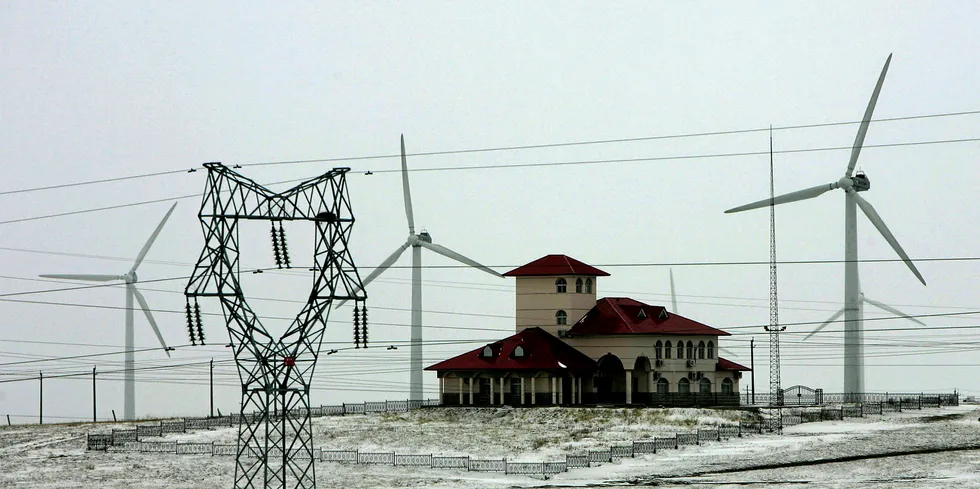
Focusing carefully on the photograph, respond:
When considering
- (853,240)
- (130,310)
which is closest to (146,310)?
(130,310)

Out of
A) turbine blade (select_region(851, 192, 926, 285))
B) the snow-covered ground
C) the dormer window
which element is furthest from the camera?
the dormer window

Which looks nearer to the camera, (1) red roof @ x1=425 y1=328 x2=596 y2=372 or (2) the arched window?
(1) red roof @ x1=425 y1=328 x2=596 y2=372

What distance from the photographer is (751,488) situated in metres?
72.2

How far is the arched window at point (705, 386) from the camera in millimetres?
121812

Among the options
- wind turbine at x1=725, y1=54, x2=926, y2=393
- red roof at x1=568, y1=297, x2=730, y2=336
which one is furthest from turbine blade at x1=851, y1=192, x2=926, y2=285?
red roof at x1=568, y1=297, x2=730, y2=336

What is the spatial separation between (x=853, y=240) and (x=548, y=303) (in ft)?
85.4

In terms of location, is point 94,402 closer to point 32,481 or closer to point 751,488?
point 32,481

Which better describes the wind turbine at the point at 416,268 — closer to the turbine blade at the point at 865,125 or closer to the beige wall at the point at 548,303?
the beige wall at the point at 548,303

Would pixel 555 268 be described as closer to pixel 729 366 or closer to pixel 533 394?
pixel 533 394

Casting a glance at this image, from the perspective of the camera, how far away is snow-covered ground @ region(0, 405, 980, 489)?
7712 centimetres

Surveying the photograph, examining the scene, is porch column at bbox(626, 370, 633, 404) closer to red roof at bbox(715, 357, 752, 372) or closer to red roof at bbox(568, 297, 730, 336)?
red roof at bbox(568, 297, 730, 336)

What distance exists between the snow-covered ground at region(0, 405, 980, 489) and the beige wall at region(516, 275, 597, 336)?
13.9 m

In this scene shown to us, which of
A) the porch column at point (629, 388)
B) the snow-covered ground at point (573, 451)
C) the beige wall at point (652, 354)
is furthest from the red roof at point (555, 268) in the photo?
the snow-covered ground at point (573, 451)

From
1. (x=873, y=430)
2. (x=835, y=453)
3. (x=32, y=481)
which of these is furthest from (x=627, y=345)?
(x=32, y=481)
